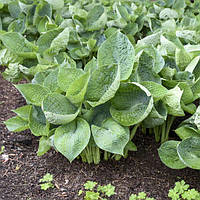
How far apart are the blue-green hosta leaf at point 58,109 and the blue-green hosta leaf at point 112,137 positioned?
0.15m

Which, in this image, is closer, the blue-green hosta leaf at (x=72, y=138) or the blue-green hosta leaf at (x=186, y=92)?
the blue-green hosta leaf at (x=72, y=138)

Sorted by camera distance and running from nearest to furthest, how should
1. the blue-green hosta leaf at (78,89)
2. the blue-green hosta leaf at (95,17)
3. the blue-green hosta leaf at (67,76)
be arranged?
the blue-green hosta leaf at (78,89) → the blue-green hosta leaf at (67,76) → the blue-green hosta leaf at (95,17)

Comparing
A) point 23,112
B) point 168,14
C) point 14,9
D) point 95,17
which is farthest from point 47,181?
point 168,14

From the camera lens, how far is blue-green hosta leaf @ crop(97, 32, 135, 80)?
187 cm

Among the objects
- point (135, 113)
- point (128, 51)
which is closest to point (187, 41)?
point (128, 51)

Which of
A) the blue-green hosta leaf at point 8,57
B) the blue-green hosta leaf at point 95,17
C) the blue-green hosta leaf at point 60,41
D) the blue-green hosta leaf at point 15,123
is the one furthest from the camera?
the blue-green hosta leaf at point 95,17

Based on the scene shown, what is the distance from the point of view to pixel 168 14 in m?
3.21

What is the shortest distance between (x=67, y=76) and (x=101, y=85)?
19 cm

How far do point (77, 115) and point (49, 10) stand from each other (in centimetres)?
135

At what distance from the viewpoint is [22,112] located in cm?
208

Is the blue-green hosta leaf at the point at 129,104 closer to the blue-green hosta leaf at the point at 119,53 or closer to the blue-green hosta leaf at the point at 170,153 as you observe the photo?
the blue-green hosta leaf at the point at 119,53

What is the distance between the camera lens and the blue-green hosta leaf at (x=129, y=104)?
1799mm

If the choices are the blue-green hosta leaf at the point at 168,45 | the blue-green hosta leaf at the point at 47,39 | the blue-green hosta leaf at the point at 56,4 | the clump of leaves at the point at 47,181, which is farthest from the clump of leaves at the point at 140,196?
the blue-green hosta leaf at the point at 56,4

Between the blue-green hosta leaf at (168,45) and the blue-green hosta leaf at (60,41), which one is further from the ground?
the blue-green hosta leaf at (168,45)
